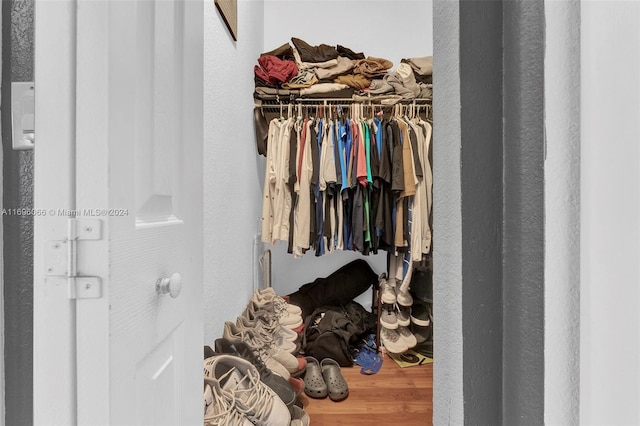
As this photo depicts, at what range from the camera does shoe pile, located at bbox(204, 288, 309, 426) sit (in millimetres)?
972

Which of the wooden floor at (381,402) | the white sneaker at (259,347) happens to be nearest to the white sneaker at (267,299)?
the white sneaker at (259,347)

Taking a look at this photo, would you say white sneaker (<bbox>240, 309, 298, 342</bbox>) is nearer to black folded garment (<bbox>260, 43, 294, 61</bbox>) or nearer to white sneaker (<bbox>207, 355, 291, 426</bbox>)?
white sneaker (<bbox>207, 355, 291, 426</bbox>)

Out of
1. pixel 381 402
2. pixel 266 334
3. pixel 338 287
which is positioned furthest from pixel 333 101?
pixel 381 402

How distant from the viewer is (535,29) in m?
0.35

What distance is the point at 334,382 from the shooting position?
5.10 ft

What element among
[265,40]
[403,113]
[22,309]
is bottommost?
[22,309]

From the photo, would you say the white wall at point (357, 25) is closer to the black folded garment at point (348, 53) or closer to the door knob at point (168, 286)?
the black folded garment at point (348, 53)

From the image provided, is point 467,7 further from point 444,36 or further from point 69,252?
point 69,252

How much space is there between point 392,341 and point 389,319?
126mm

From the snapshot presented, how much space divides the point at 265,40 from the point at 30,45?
235 cm

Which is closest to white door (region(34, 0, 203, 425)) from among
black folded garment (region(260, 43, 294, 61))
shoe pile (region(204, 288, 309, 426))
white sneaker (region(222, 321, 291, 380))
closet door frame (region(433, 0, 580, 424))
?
closet door frame (region(433, 0, 580, 424))
